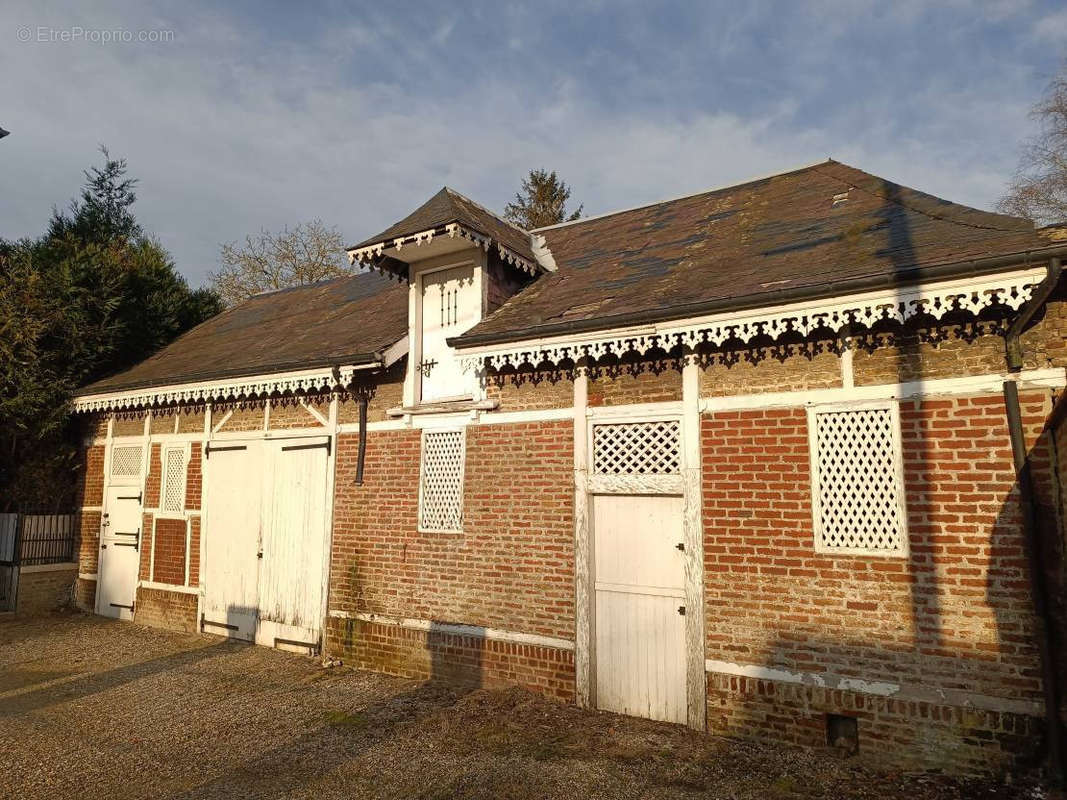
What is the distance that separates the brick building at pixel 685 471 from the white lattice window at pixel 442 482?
0.03 m

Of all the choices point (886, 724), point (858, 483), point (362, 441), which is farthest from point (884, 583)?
point (362, 441)

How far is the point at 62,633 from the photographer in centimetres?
1018

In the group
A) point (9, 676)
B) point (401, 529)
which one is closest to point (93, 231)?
point (9, 676)

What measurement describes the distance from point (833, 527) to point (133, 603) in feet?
35.6

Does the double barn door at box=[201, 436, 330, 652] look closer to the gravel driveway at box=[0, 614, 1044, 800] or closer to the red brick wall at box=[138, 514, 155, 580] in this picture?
the gravel driveway at box=[0, 614, 1044, 800]

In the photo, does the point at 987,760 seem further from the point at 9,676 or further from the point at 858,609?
the point at 9,676

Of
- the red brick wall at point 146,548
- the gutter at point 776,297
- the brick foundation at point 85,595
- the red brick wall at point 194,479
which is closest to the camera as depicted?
the gutter at point 776,297

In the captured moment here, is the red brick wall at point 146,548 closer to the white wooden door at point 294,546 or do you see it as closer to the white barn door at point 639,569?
the white wooden door at point 294,546

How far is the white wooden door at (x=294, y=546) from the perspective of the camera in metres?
8.84

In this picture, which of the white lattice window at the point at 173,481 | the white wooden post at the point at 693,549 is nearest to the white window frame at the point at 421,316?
the white wooden post at the point at 693,549

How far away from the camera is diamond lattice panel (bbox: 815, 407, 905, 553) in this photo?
5445 millimetres

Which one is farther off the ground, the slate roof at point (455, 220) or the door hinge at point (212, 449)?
the slate roof at point (455, 220)

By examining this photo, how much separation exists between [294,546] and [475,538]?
316 cm

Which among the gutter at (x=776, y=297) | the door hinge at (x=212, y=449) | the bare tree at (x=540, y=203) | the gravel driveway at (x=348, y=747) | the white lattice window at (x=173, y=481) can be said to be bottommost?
the gravel driveway at (x=348, y=747)
